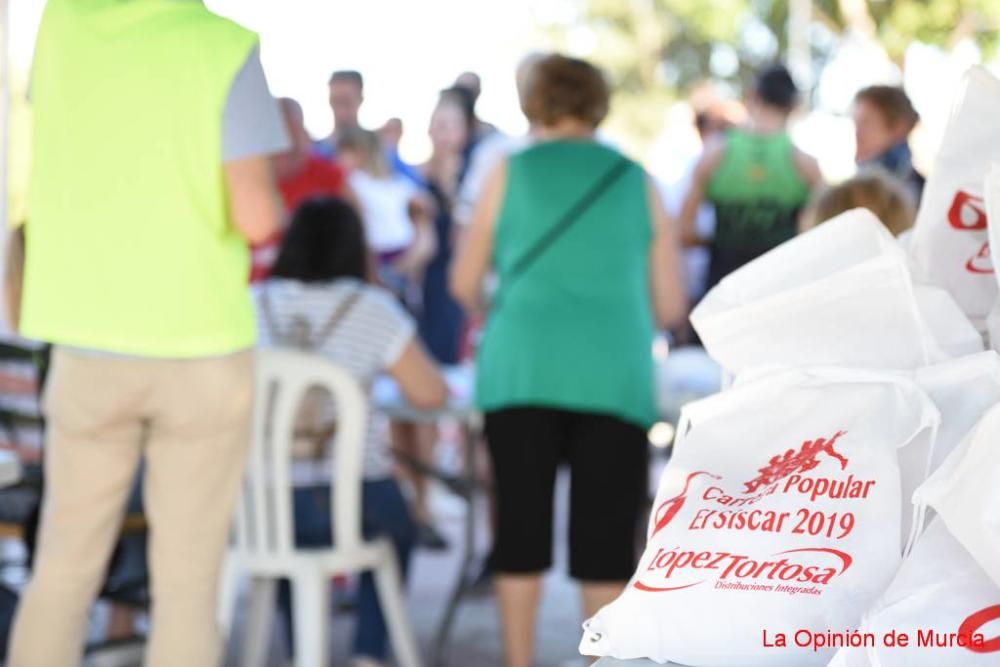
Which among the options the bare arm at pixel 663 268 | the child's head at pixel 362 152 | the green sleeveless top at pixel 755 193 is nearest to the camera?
the bare arm at pixel 663 268

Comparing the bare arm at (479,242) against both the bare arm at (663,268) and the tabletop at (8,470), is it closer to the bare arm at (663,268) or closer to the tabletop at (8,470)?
the bare arm at (663,268)

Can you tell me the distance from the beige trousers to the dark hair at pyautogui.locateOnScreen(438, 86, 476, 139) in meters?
3.83

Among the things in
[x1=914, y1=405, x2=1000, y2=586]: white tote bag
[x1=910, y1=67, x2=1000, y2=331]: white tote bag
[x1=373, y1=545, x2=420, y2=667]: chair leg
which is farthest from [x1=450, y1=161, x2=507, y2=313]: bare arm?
[x1=914, y1=405, x2=1000, y2=586]: white tote bag

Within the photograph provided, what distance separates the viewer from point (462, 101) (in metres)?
6.29

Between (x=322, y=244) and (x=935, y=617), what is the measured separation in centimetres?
259

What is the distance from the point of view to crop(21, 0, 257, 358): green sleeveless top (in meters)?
2.46

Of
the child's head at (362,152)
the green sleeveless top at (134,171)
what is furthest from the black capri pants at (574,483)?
the child's head at (362,152)

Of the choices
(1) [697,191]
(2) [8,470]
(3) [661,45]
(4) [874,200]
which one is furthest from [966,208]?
(3) [661,45]

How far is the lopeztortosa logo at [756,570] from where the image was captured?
115 cm

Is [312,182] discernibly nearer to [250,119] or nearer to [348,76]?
[348,76]

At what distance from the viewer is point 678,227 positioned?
510 centimetres

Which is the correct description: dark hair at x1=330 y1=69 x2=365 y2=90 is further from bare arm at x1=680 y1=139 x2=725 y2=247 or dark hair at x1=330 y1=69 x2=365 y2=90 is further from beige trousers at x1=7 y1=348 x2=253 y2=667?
beige trousers at x1=7 y1=348 x2=253 y2=667

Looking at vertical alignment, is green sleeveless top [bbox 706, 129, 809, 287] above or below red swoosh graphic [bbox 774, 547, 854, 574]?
above

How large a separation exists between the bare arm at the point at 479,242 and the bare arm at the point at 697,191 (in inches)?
65.7
